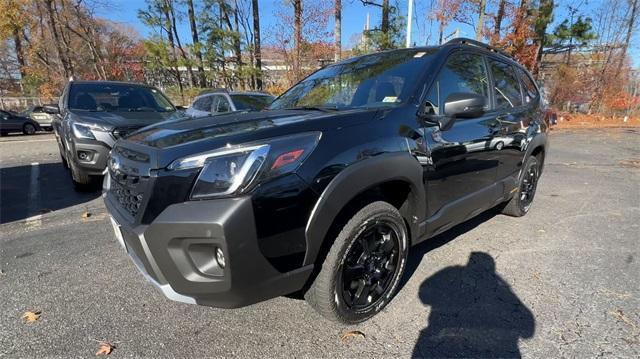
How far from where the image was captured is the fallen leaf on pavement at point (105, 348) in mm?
2074

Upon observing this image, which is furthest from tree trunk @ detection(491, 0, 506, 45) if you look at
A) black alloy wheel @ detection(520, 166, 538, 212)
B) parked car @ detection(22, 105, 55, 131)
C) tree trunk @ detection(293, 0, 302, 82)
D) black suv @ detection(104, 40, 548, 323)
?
parked car @ detection(22, 105, 55, 131)

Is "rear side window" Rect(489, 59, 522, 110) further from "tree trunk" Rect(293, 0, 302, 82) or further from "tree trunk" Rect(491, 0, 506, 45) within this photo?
"tree trunk" Rect(491, 0, 506, 45)

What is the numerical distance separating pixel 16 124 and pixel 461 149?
70.9 feet

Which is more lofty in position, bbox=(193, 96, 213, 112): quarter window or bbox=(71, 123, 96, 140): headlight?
bbox=(193, 96, 213, 112): quarter window

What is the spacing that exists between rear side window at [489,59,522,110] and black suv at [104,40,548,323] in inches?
13.9

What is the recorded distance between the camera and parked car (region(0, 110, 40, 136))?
16.8 metres

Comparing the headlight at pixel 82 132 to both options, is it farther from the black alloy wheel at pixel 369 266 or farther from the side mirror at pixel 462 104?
the side mirror at pixel 462 104

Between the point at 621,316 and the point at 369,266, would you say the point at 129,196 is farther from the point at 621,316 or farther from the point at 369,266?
the point at 621,316

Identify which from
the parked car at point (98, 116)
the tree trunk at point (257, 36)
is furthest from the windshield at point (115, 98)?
the tree trunk at point (257, 36)

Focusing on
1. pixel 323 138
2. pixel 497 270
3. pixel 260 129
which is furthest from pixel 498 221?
pixel 260 129

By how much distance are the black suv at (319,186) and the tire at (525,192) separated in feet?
3.88

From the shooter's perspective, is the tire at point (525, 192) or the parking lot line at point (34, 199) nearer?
the tire at point (525, 192)

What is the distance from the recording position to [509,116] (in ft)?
11.6

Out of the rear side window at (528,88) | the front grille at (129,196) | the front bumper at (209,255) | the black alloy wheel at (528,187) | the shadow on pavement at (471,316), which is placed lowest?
the shadow on pavement at (471,316)
